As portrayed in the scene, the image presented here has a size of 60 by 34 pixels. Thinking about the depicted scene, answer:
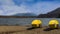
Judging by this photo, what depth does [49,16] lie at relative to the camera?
20391 mm

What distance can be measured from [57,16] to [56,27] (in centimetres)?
622

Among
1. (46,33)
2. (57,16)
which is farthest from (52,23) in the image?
(57,16)

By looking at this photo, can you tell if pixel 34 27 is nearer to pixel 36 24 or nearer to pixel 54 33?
pixel 36 24

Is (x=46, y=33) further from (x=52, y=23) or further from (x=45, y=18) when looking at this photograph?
(x=45, y=18)

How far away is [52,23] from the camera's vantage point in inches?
545

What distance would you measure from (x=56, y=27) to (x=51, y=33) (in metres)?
2.71

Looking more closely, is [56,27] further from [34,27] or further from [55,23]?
[34,27]

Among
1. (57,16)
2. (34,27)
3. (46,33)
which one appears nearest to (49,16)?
(57,16)

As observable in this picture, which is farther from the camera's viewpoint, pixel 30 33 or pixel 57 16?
pixel 57 16

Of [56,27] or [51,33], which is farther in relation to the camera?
[56,27]

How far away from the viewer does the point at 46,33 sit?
1165 cm

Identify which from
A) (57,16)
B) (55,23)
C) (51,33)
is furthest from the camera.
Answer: (57,16)

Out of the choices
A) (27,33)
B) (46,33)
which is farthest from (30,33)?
(46,33)

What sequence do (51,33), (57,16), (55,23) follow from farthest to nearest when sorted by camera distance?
(57,16) < (55,23) < (51,33)
